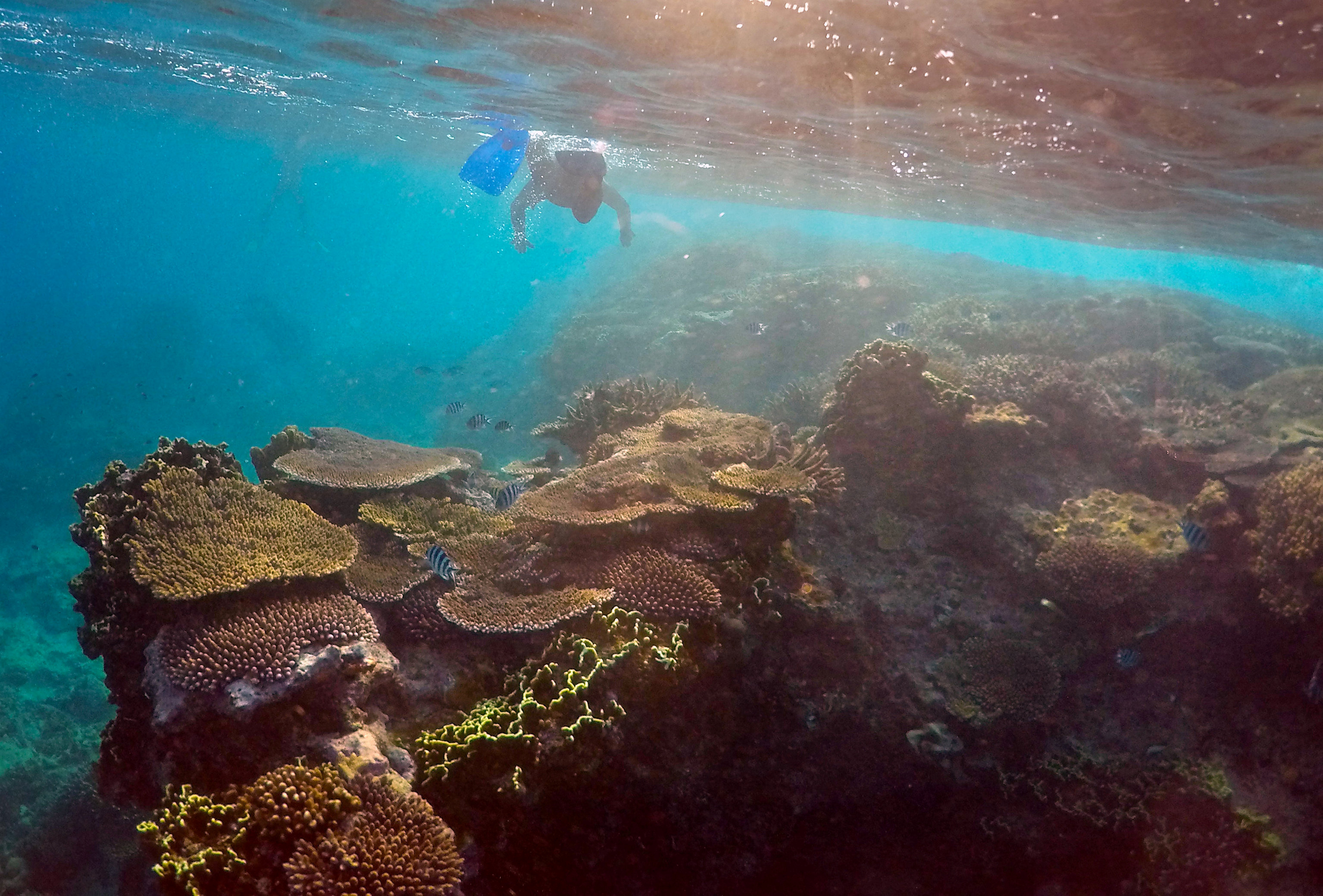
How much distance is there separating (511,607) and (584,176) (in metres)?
15.5

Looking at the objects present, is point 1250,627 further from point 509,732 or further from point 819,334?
point 819,334

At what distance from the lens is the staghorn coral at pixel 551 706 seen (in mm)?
4484

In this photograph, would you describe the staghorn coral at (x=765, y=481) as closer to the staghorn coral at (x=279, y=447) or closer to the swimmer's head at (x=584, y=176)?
the staghorn coral at (x=279, y=447)

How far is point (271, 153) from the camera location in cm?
5509

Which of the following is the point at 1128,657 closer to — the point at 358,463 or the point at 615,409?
the point at 615,409

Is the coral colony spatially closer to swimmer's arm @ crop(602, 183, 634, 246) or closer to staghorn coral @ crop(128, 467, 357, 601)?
staghorn coral @ crop(128, 467, 357, 601)

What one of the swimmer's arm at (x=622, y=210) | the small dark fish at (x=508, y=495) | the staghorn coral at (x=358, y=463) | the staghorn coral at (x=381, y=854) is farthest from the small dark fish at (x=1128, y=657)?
the swimmer's arm at (x=622, y=210)

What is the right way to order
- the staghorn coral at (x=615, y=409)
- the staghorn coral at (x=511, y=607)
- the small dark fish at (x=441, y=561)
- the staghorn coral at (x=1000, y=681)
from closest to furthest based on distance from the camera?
the staghorn coral at (x=511, y=607) < the small dark fish at (x=441, y=561) < the staghorn coral at (x=1000, y=681) < the staghorn coral at (x=615, y=409)

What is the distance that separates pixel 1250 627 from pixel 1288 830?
193 cm

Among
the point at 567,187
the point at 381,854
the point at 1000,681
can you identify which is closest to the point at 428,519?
the point at 381,854

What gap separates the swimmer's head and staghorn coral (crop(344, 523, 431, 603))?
13.2 meters

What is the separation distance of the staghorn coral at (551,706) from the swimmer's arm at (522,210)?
1445 centimetres

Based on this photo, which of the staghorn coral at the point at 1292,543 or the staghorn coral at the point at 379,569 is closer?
the staghorn coral at the point at 379,569

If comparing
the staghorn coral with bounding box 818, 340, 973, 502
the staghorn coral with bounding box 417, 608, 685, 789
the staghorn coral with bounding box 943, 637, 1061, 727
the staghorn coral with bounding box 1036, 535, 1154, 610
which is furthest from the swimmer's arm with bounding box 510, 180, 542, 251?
the staghorn coral with bounding box 943, 637, 1061, 727
